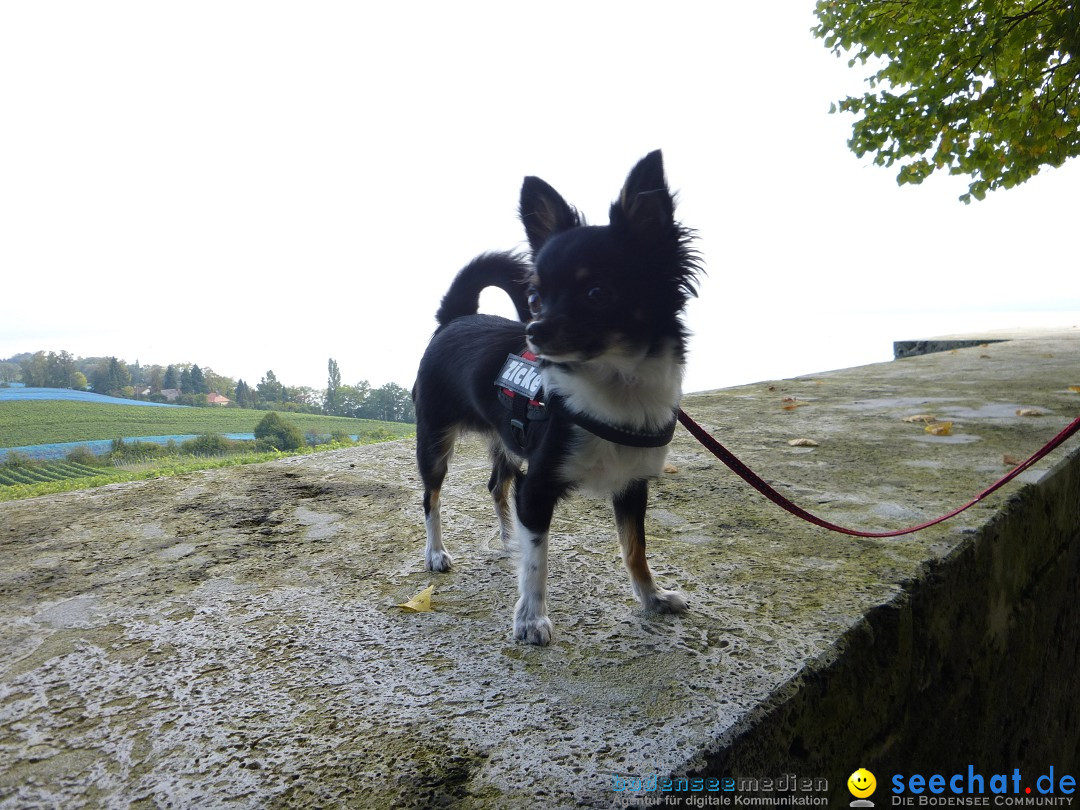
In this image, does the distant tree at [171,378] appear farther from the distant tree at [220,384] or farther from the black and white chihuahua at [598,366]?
the black and white chihuahua at [598,366]

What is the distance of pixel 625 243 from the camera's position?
5.56 ft

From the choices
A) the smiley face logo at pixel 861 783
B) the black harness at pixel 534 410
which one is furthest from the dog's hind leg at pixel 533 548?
the smiley face logo at pixel 861 783

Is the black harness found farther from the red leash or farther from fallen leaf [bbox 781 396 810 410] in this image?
fallen leaf [bbox 781 396 810 410]

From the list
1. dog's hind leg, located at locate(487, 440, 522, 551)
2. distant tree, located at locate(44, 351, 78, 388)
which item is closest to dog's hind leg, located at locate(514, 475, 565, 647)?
dog's hind leg, located at locate(487, 440, 522, 551)

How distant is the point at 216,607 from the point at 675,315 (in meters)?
1.57

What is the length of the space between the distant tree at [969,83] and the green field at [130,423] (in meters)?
6.51

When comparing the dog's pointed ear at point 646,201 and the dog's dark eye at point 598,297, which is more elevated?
the dog's pointed ear at point 646,201

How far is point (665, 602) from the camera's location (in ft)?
6.05

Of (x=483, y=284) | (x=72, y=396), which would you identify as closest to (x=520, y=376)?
(x=483, y=284)

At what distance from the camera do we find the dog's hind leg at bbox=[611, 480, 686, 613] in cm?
185

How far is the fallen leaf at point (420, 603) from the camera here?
6.23 feet

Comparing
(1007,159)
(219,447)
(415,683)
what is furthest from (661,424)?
(1007,159)

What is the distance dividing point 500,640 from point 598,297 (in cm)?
93

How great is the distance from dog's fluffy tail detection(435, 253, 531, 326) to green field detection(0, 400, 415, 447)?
86.1 inches
